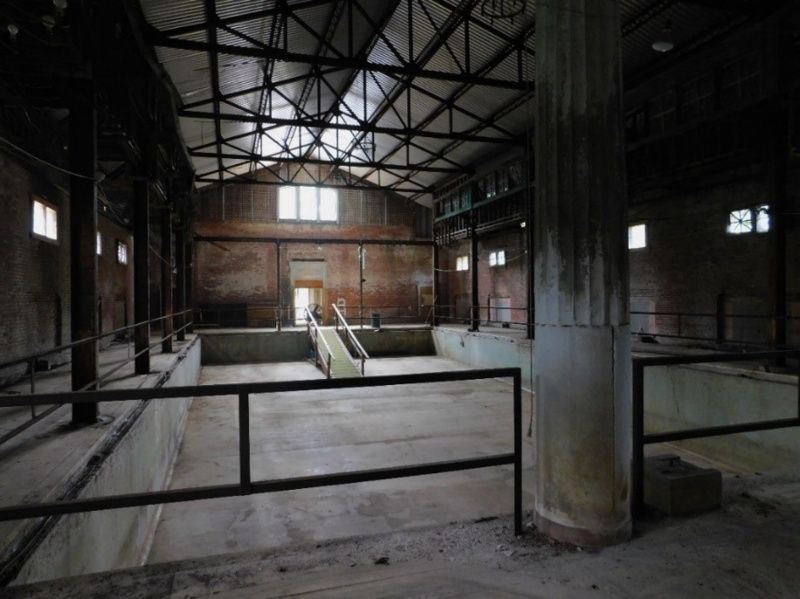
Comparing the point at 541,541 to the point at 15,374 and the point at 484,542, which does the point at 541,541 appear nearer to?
the point at 484,542

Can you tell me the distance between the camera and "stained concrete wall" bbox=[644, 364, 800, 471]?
21.7ft

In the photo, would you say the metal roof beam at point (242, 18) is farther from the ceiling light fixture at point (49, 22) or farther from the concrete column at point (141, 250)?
the ceiling light fixture at point (49, 22)

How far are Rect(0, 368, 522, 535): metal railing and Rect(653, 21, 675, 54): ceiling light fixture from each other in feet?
26.8

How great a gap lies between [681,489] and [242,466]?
245 centimetres

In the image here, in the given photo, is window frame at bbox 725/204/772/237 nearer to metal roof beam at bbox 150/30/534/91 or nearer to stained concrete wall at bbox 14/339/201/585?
metal roof beam at bbox 150/30/534/91

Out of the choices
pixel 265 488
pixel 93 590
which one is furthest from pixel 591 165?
pixel 93 590

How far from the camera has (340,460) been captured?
700 centimetres

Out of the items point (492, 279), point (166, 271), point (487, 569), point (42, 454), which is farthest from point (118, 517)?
point (492, 279)

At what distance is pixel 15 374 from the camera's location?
770 cm

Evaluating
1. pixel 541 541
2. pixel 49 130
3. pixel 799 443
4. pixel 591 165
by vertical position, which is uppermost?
pixel 49 130

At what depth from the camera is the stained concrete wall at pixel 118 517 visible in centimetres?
261

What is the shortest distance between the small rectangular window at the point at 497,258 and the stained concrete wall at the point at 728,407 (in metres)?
10.8

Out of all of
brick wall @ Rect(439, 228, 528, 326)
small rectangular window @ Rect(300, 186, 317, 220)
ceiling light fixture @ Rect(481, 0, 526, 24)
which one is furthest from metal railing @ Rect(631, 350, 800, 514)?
small rectangular window @ Rect(300, 186, 317, 220)

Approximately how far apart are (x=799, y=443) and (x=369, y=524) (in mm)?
5901
